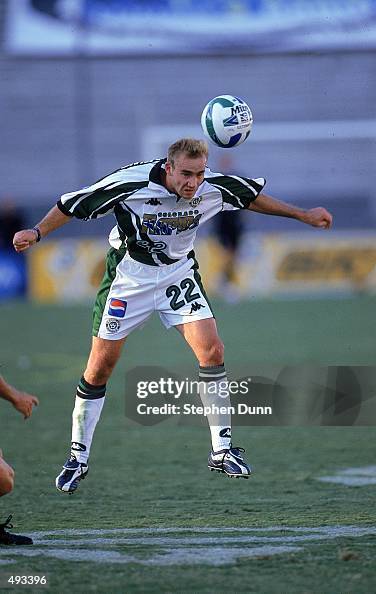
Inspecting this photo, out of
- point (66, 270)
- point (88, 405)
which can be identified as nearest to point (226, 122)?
point (88, 405)

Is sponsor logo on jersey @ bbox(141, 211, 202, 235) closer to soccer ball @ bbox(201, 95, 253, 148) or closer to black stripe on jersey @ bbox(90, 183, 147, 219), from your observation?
black stripe on jersey @ bbox(90, 183, 147, 219)

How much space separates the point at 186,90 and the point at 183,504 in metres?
24.3

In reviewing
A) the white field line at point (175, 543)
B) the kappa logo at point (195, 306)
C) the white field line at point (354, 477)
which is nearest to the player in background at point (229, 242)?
the white field line at point (354, 477)

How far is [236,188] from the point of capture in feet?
23.3

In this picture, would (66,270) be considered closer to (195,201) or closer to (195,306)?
(195,306)

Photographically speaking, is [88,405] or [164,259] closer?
[164,259]

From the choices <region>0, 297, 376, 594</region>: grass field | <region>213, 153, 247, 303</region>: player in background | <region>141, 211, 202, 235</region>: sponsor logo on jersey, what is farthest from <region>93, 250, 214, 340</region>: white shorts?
<region>213, 153, 247, 303</region>: player in background

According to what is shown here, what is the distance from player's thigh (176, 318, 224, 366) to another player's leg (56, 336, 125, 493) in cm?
42

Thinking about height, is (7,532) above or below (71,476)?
above

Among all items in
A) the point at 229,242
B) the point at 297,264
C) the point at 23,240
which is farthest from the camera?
the point at 297,264

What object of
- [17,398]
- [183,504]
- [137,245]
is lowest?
[183,504]

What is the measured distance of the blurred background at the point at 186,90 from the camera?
29.6 m

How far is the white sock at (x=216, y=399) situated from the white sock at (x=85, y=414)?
2.10 feet

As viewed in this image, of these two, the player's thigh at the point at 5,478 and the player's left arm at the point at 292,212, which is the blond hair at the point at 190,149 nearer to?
the player's left arm at the point at 292,212
